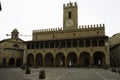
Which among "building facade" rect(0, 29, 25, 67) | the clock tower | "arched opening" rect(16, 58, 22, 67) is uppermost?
the clock tower

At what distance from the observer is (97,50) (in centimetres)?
4059

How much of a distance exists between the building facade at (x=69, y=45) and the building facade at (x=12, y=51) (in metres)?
5.32

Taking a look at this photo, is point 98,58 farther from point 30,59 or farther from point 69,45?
point 30,59

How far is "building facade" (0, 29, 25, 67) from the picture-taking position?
51.8m

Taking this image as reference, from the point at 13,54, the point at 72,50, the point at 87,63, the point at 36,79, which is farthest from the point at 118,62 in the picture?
the point at 36,79

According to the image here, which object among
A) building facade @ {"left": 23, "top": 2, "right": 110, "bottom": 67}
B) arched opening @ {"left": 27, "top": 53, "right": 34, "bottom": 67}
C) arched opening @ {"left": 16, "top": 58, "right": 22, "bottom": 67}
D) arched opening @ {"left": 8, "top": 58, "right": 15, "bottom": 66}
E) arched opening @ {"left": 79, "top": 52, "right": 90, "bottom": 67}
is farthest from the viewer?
arched opening @ {"left": 16, "top": 58, "right": 22, "bottom": 67}

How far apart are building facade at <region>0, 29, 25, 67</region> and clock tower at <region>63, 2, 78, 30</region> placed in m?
16.3

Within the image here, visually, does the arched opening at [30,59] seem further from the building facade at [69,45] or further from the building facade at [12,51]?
the building facade at [12,51]

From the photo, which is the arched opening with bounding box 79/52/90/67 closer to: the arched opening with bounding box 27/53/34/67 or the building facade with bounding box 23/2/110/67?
the building facade with bounding box 23/2/110/67

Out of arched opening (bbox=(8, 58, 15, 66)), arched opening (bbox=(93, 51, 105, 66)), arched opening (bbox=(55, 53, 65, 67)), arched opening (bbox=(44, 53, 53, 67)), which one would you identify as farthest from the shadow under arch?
arched opening (bbox=(93, 51, 105, 66))

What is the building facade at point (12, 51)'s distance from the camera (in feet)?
170

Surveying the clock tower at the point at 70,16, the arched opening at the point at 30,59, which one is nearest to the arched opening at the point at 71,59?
the clock tower at the point at 70,16

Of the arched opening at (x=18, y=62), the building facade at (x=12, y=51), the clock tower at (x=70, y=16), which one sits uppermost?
the clock tower at (x=70, y=16)

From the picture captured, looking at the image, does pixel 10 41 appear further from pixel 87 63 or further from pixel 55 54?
pixel 87 63
